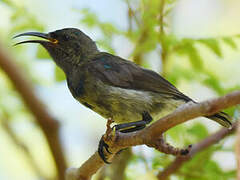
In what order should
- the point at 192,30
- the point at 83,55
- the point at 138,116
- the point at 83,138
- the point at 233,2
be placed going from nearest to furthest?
the point at 138,116, the point at 83,55, the point at 83,138, the point at 192,30, the point at 233,2

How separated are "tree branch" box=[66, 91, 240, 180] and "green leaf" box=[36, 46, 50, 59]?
157 cm

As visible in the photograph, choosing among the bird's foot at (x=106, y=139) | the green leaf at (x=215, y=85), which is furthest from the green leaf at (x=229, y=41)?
A: the bird's foot at (x=106, y=139)

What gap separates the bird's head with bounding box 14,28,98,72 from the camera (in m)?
5.00

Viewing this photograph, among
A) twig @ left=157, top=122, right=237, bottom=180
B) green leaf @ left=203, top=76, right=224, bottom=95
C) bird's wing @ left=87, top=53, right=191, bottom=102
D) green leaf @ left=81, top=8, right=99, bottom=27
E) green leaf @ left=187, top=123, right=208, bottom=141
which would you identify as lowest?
green leaf @ left=187, top=123, right=208, bottom=141

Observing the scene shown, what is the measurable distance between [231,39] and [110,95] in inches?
46.6

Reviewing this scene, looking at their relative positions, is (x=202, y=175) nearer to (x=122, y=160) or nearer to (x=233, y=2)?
(x=122, y=160)

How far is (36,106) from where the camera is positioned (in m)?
4.12

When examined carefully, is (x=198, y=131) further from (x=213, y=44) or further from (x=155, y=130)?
(x=155, y=130)

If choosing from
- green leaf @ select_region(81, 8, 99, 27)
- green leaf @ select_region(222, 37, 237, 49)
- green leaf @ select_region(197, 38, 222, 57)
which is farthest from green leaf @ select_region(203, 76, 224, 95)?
green leaf @ select_region(81, 8, 99, 27)

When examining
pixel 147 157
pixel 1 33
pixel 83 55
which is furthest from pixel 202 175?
pixel 1 33

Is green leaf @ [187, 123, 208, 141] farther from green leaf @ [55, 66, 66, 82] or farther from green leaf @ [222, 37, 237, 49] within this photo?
green leaf @ [55, 66, 66, 82]

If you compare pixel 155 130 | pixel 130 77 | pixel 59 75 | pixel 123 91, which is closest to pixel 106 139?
pixel 155 130

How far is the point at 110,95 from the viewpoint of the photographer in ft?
14.3

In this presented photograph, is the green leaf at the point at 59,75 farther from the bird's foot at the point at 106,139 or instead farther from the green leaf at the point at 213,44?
the green leaf at the point at 213,44
